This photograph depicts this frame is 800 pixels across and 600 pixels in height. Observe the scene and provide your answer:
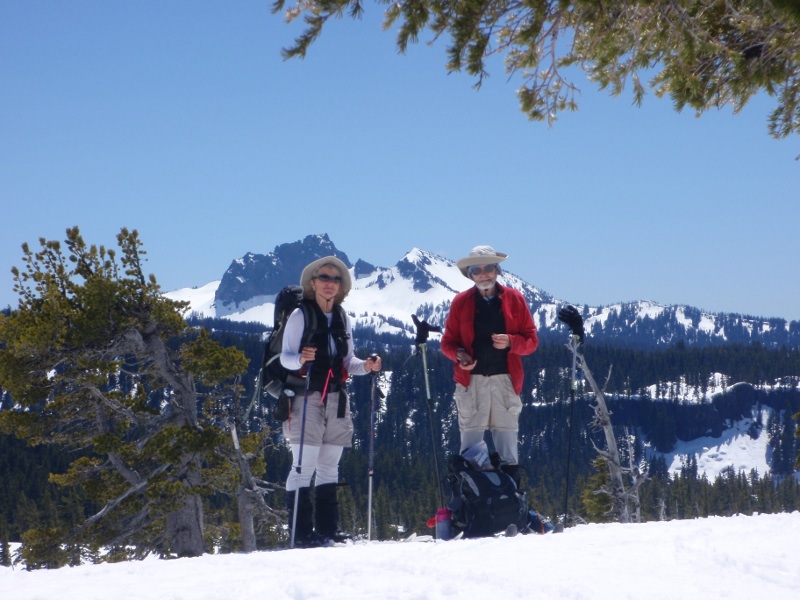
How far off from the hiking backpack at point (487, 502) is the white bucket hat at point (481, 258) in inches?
76.0

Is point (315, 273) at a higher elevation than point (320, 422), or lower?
higher

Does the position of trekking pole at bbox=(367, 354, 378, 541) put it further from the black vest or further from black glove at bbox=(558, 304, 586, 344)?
black glove at bbox=(558, 304, 586, 344)

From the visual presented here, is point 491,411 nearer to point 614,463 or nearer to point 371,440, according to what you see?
point 371,440

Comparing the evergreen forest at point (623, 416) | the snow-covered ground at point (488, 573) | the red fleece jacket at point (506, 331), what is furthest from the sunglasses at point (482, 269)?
the evergreen forest at point (623, 416)

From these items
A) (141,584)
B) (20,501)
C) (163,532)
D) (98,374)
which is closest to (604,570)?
(141,584)

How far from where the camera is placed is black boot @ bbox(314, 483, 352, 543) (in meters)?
6.09

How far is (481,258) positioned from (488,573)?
12.2ft

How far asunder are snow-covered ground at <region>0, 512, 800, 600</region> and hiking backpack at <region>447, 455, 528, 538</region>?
1387 mm

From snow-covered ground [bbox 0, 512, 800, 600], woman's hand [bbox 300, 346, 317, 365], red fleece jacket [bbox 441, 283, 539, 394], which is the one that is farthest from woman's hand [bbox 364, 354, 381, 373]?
snow-covered ground [bbox 0, 512, 800, 600]

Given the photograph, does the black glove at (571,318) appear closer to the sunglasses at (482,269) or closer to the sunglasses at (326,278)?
the sunglasses at (482,269)

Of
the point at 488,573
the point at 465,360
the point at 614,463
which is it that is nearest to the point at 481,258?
the point at 465,360

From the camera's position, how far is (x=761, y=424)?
554 feet

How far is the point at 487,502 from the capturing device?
6.10 metres

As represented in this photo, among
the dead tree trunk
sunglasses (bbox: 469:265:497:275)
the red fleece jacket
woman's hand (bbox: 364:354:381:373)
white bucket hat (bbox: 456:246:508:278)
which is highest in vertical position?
white bucket hat (bbox: 456:246:508:278)
